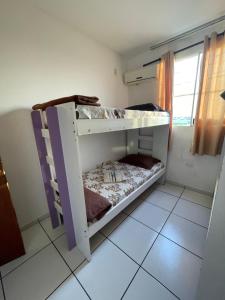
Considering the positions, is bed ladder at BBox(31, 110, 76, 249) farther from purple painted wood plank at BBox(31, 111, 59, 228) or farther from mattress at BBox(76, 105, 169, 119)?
mattress at BBox(76, 105, 169, 119)

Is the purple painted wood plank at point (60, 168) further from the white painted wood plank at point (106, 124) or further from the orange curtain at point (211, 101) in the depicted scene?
the orange curtain at point (211, 101)

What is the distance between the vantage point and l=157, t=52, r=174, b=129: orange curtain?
2.07m

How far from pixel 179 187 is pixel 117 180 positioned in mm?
1385

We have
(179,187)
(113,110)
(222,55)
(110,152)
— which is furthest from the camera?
(110,152)

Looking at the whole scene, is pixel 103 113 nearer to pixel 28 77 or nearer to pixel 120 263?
pixel 28 77

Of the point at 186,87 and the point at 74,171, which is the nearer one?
the point at 74,171

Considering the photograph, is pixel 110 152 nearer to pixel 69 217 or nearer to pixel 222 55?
pixel 69 217

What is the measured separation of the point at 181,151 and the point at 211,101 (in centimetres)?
88

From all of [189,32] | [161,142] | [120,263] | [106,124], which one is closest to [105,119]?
[106,124]

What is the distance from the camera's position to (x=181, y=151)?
2342 millimetres

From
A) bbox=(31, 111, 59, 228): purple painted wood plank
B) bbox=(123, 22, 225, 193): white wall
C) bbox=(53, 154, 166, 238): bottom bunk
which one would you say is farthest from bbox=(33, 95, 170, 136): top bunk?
bbox=(123, 22, 225, 193): white wall

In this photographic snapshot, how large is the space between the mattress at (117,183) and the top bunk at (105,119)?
737 millimetres

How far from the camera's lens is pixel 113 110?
48.1 inches

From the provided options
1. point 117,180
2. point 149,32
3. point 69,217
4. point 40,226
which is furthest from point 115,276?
point 149,32
